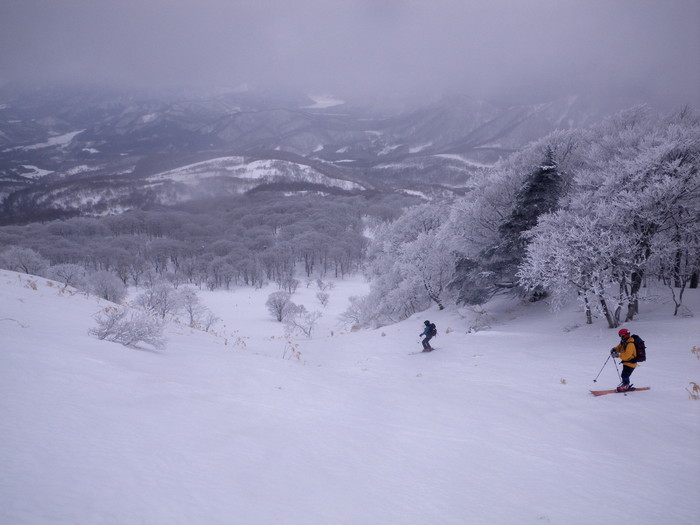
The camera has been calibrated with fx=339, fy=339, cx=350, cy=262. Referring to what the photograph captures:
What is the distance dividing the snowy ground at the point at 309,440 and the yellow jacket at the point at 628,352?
729 millimetres

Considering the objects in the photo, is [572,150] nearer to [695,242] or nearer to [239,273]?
[695,242]

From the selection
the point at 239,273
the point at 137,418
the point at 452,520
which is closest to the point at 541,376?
the point at 452,520

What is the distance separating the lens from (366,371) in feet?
40.0

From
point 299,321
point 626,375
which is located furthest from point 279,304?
point 626,375

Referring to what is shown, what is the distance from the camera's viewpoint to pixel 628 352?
304 inches

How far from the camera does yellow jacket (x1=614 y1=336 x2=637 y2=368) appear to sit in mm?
7672

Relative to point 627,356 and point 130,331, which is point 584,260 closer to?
point 627,356

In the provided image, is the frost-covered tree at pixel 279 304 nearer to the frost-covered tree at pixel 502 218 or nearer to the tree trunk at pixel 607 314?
the frost-covered tree at pixel 502 218

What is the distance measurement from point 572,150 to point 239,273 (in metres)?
93.0

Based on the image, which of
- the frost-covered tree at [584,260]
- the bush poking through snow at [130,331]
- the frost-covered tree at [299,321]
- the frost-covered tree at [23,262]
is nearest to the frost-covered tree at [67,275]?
the frost-covered tree at [23,262]

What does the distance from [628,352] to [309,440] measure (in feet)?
24.6

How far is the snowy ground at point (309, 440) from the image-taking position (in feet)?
9.81

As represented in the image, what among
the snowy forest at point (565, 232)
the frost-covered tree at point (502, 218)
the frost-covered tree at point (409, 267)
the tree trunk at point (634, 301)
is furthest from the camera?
the frost-covered tree at point (409, 267)

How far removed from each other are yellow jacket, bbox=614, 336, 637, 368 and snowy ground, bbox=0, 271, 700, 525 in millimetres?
729
